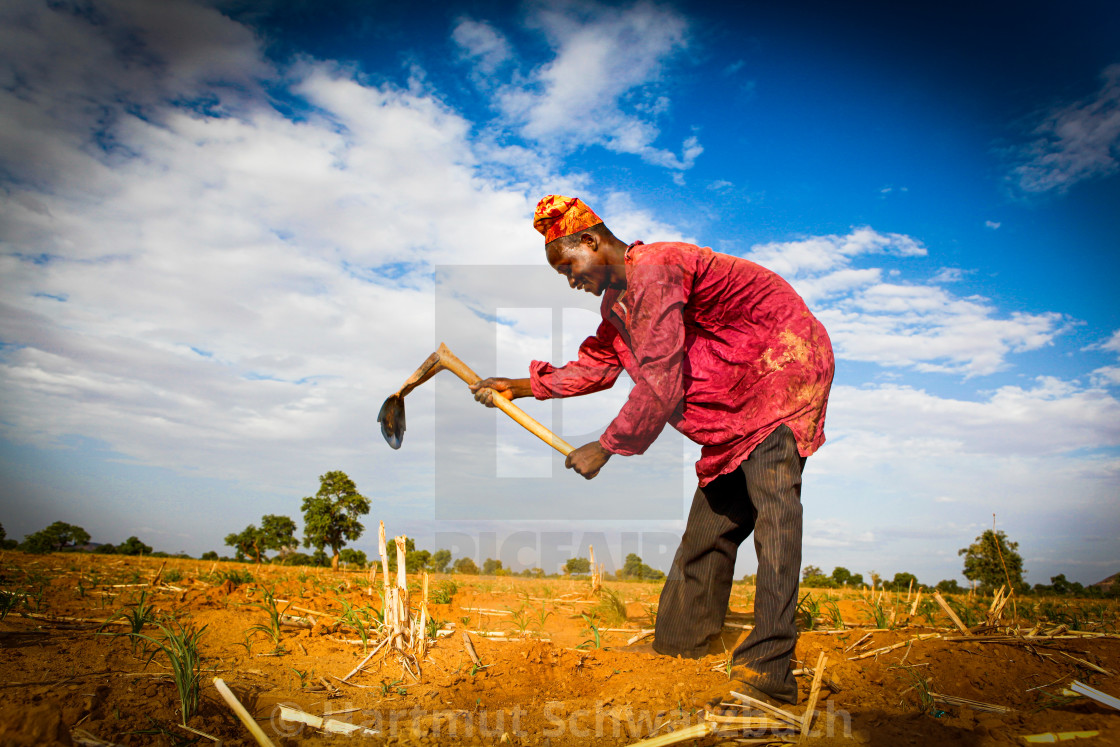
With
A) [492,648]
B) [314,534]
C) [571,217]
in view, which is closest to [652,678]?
[492,648]

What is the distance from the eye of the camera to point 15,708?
1.43 meters

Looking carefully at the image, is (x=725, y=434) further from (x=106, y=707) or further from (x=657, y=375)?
(x=106, y=707)

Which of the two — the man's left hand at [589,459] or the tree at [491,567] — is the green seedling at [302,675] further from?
the tree at [491,567]

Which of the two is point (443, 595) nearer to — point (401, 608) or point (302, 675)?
point (401, 608)

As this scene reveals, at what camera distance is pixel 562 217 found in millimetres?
2955

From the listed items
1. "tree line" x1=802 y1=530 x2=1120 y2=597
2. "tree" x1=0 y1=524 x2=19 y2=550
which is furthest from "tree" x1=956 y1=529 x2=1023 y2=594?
"tree" x1=0 y1=524 x2=19 y2=550

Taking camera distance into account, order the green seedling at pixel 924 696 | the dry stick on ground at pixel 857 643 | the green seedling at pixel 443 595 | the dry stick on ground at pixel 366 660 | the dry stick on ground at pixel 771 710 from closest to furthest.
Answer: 1. the dry stick on ground at pixel 771 710
2. the green seedling at pixel 924 696
3. the dry stick on ground at pixel 366 660
4. the dry stick on ground at pixel 857 643
5. the green seedling at pixel 443 595

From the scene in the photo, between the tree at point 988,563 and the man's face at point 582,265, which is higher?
the man's face at point 582,265

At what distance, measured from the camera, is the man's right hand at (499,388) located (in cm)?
366

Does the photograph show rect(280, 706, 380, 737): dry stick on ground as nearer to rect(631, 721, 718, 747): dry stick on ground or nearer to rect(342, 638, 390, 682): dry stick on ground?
rect(342, 638, 390, 682): dry stick on ground

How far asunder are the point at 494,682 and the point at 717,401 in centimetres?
157

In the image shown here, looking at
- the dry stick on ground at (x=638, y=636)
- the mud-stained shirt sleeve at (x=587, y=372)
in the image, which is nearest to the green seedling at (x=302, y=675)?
the dry stick on ground at (x=638, y=636)

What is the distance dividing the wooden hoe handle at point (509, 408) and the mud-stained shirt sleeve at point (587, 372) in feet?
0.69

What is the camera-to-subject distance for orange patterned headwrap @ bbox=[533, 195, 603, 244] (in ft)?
9.64
